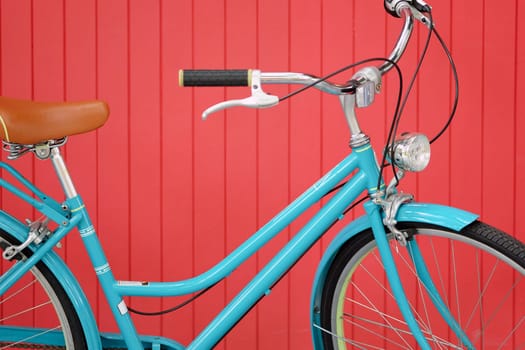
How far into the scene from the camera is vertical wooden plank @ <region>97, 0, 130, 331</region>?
7.74 feet

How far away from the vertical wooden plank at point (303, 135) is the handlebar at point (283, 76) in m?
0.82

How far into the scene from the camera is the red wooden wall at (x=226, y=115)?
7.69ft

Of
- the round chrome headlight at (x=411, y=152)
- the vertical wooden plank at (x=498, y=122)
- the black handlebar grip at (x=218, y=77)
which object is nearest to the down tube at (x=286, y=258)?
the round chrome headlight at (x=411, y=152)

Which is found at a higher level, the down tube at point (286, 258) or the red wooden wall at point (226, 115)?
the red wooden wall at point (226, 115)

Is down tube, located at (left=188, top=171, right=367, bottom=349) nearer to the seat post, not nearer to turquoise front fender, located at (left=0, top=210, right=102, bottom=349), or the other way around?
turquoise front fender, located at (left=0, top=210, right=102, bottom=349)

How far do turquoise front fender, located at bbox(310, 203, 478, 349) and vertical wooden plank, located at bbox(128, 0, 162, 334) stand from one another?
2.71 ft

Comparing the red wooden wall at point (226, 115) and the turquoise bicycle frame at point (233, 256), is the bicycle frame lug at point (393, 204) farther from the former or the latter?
the red wooden wall at point (226, 115)

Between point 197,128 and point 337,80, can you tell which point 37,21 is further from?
point 337,80

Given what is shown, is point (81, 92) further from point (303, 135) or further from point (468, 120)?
point (468, 120)

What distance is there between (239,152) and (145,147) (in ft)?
1.05

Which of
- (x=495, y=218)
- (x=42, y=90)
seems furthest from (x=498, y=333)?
(x=42, y=90)

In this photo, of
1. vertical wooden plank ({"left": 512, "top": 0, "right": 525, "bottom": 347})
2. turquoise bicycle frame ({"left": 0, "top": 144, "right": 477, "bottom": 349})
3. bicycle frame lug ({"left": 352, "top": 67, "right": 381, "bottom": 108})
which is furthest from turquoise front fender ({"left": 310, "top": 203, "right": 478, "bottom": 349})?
vertical wooden plank ({"left": 512, "top": 0, "right": 525, "bottom": 347})

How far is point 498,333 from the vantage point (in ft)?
7.89

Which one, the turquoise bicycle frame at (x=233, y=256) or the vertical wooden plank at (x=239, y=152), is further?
the vertical wooden plank at (x=239, y=152)
